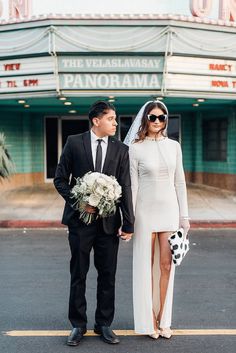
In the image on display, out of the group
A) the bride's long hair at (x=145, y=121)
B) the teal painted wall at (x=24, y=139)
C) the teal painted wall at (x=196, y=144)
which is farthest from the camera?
the teal painted wall at (x=24, y=139)

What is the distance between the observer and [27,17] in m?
12.1

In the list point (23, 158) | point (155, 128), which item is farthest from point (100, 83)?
point (155, 128)

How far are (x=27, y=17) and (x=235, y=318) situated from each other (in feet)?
31.6

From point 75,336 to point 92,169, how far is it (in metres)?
1.39

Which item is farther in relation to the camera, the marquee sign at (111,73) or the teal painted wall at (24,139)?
the teal painted wall at (24,139)

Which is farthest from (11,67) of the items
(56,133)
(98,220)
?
(98,220)

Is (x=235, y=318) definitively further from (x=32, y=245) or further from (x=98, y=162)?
(x=32, y=245)

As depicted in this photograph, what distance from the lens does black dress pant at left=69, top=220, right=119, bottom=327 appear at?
4.01 metres

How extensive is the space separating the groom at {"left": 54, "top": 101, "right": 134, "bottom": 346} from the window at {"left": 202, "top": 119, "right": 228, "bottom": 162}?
12.3m

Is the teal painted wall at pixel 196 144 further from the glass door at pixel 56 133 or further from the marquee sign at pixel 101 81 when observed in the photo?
the marquee sign at pixel 101 81

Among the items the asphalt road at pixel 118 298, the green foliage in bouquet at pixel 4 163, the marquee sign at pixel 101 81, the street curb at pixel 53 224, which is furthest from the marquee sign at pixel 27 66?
the asphalt road at pixel 118 298

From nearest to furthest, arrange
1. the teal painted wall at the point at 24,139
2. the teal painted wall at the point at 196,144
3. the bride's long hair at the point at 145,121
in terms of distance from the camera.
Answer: the bride's long hair at the point at 145,121 → the teal painted wall at the point at 196,144 → the teal painted wall at the point at 24,139

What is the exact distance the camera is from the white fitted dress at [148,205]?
4.06 m

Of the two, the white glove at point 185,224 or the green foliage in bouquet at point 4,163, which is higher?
the green foliage in bouquet at point 4,163
